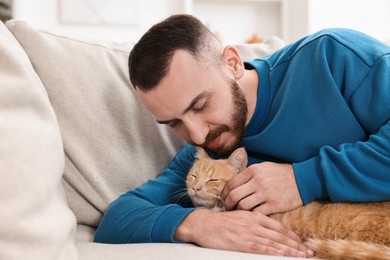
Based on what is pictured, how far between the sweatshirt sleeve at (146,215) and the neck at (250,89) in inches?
13.3

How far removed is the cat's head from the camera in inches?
58.6

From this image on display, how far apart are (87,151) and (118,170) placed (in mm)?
115

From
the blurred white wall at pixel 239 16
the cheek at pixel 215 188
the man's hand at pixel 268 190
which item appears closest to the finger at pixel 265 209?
the man's hand at pixel 268 190

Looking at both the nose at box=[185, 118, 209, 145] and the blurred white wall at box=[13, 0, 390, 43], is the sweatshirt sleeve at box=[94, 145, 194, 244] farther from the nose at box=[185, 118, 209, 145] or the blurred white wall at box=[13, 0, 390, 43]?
the blurred white wall at box=[13, 0, 390, 43]

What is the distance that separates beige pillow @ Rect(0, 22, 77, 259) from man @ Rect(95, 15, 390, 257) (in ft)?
1.08

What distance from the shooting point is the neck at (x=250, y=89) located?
1430mm

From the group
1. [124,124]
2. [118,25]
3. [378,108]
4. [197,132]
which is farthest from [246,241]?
[118,25]

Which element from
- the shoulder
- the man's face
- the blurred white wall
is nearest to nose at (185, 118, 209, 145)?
the man's face

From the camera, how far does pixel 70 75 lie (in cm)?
141

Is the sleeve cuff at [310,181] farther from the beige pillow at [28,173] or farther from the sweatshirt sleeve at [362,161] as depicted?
the beige pillow at [28,173]

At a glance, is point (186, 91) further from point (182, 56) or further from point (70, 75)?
point (70, 75)

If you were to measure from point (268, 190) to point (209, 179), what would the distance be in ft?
1.14

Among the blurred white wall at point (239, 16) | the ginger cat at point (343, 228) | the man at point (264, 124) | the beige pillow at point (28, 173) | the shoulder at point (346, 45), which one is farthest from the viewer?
the blurred white wall at point (239, 16)

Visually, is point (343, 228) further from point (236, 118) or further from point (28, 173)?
point (28, 173)
